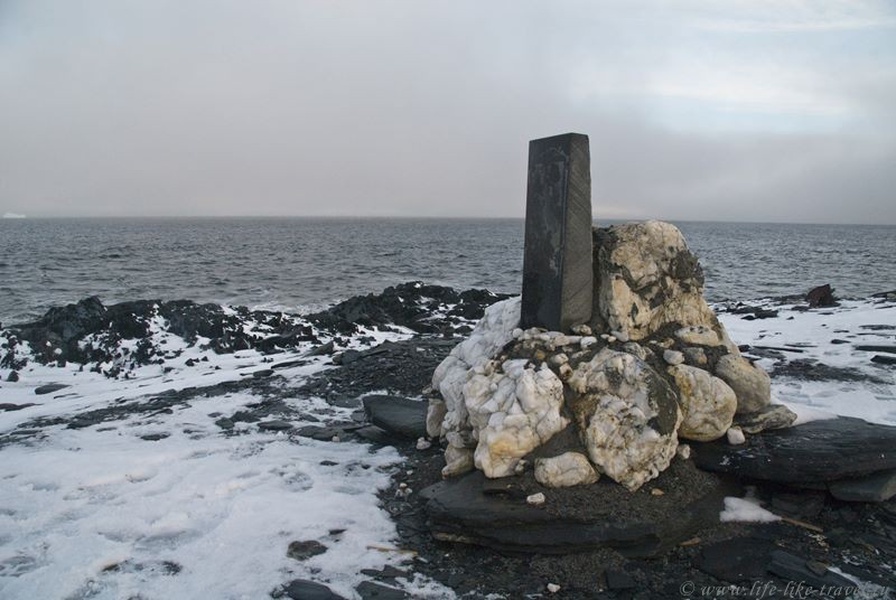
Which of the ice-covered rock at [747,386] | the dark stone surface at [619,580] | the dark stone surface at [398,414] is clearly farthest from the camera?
the dark stone surface at [398,414]

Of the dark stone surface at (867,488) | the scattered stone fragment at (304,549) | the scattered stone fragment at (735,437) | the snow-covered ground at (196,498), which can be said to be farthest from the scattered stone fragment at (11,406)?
the dark stone surface at (867,488)

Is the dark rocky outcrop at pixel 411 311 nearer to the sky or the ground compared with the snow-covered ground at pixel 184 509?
nearer to the sky

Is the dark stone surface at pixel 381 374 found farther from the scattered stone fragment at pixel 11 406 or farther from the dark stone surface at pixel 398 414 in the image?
the scattered stone fragment at pixel 11 406

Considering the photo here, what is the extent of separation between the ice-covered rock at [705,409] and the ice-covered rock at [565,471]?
128 centimetres

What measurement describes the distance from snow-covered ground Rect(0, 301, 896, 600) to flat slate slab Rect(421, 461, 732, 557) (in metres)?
0.66

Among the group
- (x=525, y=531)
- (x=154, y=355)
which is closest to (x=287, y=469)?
(x=525, y=531)

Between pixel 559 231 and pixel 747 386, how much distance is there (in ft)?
8.55

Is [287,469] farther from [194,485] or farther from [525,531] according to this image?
[525,531]

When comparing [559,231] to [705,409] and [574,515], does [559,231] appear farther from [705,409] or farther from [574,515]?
[574,515]

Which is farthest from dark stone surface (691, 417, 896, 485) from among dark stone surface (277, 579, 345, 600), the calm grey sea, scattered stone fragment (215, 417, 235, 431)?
the calm grey sea

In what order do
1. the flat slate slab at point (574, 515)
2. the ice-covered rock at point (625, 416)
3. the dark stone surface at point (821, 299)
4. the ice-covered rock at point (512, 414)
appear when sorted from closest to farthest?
the flat slate slab at point (574, 515), the ice-covered rock at point (625, 416), the ice-covered rock at point (512, 414), the dark stone surface at point (821, 299)

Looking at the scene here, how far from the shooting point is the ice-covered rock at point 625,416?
531 cm

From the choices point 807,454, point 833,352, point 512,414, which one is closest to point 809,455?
point 807,454

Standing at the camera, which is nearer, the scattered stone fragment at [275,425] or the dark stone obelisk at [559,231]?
the dark stone obelisk at [559,231]
